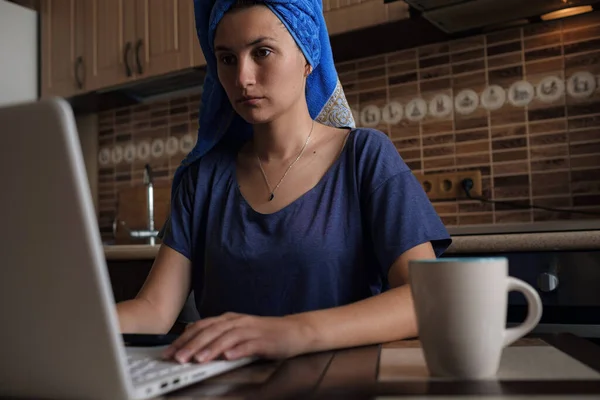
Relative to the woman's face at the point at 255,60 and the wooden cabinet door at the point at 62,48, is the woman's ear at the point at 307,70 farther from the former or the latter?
the wooden cabinet door at the point at 62,48

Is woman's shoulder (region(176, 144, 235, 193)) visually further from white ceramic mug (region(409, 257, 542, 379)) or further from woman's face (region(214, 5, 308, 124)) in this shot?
white ceramic mug (region(409, 257, 542, 379))

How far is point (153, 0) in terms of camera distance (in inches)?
99.6

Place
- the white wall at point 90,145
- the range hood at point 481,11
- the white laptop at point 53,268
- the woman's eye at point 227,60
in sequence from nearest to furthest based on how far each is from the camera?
the white laptop at point 53,268 < the woman's eye at point 227,60 < the range hood at point 481,11 < the white wall at point 90,145

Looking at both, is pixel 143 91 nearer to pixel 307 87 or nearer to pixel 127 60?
pixel 127 60

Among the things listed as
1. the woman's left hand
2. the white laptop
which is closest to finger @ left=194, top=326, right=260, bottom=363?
the woman's left hand

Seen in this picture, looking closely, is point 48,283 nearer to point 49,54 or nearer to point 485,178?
point 485,178

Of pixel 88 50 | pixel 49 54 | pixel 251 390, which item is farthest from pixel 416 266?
pixel 49 54

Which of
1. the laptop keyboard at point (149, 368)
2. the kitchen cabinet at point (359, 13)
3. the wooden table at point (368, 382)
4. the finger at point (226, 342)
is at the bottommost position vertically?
the wooden table at point (368, 382)

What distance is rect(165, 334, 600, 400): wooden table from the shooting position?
19.9 inches

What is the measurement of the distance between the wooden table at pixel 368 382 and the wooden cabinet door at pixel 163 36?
1.91 meters

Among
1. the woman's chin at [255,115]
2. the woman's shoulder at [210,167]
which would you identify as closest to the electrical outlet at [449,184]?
the woman's shoulder at [210,167]

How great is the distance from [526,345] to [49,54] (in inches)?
105

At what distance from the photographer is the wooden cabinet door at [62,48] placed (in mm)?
2748

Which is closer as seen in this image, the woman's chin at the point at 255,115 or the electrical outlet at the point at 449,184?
the woman's chin at the point at 255,115
